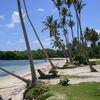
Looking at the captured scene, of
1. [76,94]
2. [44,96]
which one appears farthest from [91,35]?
[44,96]

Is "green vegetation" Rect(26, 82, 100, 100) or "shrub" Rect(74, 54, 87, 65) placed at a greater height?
"shrub" Rect(74, 54, 87, 65)

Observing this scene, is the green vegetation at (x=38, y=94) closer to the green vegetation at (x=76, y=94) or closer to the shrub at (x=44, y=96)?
the shrub at (x=44, y=96)

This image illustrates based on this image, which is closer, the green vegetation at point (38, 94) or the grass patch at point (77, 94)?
the grass patch at point (77, 94)

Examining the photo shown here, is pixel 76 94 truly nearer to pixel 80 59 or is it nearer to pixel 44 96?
pixel 44 96

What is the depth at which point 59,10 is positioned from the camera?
4575 centimetres

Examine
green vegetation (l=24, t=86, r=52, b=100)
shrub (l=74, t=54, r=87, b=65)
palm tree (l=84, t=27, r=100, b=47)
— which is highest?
palm tree (l=84, t=27, r=100, b=47)

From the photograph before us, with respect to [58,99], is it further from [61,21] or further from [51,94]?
[61,21]

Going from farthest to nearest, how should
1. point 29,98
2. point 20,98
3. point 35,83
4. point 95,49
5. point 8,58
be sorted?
1. point 8,58
2. point 95,49
3. point 35,83
4. point 20,98
5. point 29,98

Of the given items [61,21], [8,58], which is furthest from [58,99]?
[8,58]

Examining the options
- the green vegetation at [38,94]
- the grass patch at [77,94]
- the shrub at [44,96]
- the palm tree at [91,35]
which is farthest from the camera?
the palm tree at [91,35]

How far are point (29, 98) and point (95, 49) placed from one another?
60.9 meters

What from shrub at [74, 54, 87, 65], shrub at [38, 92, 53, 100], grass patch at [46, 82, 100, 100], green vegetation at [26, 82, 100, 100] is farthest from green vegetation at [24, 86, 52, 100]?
shrub at [74, 54, 87, 65]

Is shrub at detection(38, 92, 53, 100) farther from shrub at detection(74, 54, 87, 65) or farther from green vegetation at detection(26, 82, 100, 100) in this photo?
shrub at detection(74, 54, 87, 65)

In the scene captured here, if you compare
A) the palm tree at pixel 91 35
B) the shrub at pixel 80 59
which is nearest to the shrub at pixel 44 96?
the shrub at pixel 80 59
